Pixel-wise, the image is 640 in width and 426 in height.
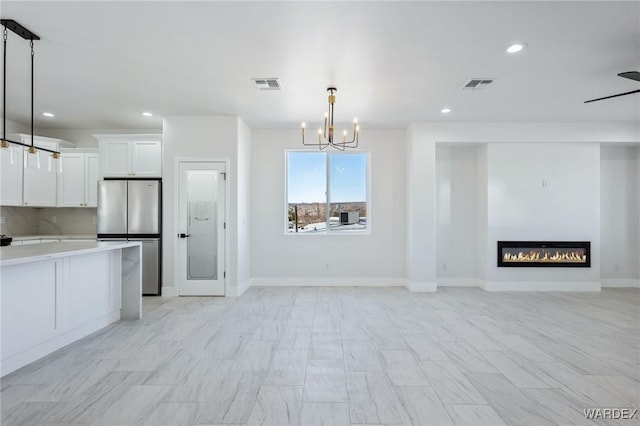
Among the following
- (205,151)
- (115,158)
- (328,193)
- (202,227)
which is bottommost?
(202,227)

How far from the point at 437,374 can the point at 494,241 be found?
3836 mm

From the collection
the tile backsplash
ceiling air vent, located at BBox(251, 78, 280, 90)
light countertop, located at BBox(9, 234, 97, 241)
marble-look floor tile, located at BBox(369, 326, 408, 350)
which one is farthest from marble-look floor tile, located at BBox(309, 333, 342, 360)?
the tile backsplash

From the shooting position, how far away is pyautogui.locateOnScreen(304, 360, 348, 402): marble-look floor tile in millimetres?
2328

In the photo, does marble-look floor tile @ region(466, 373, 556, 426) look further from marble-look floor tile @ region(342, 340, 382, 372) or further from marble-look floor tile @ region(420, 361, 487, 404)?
marble-look floor tile @ region(342, 340, 382, 372)

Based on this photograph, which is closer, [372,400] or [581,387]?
Result: [372,400]

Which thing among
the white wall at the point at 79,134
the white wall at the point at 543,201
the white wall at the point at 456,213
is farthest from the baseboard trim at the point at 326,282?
the white wall at the point at 79,134

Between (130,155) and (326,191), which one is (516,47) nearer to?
(326,191)

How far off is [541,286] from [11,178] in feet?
29.7

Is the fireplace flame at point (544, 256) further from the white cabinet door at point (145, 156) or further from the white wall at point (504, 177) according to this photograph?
the white cabinet door at point (145, 156)

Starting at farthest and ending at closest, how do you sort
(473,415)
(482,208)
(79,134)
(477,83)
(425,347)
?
(79,134), (482,208), (477,83), (425,347), (473,415)

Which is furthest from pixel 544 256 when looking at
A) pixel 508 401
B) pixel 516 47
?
pixel 508 401

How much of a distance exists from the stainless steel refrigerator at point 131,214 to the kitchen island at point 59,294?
1247 mm

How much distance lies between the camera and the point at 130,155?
5.45 meters

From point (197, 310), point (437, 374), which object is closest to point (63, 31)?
point (197, 310)
